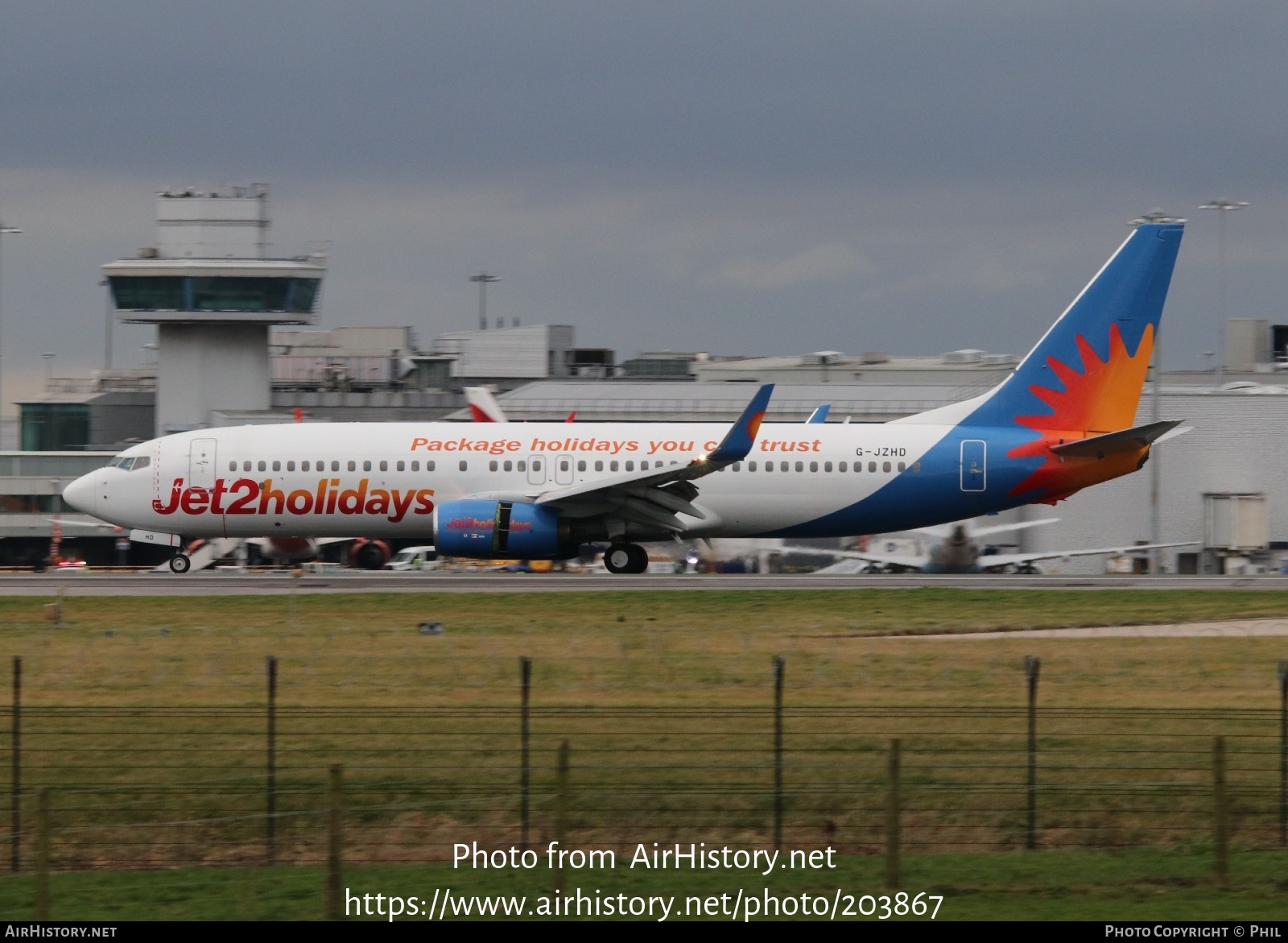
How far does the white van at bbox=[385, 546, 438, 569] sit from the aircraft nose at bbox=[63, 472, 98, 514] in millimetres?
12024

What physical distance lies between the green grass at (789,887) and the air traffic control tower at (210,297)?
2679 inches

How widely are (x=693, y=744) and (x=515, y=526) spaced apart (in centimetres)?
2181

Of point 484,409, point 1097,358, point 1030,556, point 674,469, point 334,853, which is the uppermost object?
point 1097,358

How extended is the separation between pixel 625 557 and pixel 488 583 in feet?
17.5

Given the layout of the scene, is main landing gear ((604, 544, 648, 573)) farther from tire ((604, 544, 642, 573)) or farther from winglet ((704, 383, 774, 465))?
winglet ((704, 383, 774, 465))

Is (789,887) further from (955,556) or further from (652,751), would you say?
(955,556)

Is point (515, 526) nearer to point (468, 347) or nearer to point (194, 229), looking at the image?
point (194, 229)

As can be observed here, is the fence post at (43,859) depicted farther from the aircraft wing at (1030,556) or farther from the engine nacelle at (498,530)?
the aircraft wing at (1030,556)

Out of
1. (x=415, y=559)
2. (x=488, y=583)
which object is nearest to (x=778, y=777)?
(x=488, y=583)

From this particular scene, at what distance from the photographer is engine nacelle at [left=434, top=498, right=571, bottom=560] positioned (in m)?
38.2

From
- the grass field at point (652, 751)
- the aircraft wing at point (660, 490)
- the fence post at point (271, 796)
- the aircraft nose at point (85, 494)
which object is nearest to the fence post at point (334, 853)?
the grass field at point (652, 751)

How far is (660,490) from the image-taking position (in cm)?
3991

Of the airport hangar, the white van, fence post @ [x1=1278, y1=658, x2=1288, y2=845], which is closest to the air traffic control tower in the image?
the airport hangar

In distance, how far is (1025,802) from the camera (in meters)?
16.2
